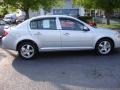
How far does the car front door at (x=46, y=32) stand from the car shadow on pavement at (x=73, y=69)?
50 centimetres

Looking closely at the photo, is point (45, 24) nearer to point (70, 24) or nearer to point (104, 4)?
point (70, 24)

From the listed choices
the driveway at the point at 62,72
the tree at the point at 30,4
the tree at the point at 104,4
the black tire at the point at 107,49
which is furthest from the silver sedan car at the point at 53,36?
the tree at the point at 30,4

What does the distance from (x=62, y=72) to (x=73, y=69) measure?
0.48m

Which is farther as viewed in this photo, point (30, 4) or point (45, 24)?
point (30, 4)

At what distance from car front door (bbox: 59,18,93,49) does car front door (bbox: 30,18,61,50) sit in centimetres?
25

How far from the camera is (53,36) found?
37.0ft

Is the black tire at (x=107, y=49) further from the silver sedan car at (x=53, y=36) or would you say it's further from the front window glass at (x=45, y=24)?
the front window glass at (x=45, y=24)

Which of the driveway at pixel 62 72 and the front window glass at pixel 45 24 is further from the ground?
the front window glass at pixel 45 24

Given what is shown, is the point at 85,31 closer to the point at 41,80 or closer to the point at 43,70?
the point at 43,70

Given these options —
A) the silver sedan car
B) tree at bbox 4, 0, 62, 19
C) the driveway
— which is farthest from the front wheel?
tree at bbox 4, 0, 62, 19

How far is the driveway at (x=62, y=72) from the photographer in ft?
24.4

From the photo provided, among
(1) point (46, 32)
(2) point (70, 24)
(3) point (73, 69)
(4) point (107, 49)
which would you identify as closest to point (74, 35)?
(2) point (70, 24)

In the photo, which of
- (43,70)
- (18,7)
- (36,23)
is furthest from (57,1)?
(43,70)

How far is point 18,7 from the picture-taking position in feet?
116
